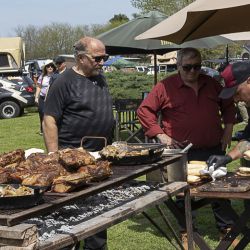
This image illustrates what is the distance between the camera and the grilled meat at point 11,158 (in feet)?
9.16

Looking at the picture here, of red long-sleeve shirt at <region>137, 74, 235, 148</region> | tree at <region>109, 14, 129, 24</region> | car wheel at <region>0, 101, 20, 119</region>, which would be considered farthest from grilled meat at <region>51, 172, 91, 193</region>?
tree at <region>109, 14, 129, 24</region>

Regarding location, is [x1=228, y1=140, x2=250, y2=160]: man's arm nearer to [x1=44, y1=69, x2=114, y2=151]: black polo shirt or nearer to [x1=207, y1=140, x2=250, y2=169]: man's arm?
[x1=207, y1=140, x2=250, y2=169]: man's arm

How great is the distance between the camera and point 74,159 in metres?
2.68

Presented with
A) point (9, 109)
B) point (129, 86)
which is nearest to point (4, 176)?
point (9, 109)

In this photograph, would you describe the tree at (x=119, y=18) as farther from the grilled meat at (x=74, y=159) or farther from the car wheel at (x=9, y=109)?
the grilled meat at (x=74, y=159)

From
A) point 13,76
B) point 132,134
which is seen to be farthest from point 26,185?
point 13,76

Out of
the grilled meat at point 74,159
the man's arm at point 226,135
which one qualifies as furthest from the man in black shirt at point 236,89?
the grilled meat at point 74,159

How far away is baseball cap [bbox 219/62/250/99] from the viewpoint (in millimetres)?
3695

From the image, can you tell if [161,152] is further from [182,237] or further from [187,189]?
[182,237]

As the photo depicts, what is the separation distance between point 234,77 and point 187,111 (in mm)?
959

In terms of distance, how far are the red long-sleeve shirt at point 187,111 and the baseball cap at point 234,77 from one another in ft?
2.91

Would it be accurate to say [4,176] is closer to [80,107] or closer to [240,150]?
[80,107]

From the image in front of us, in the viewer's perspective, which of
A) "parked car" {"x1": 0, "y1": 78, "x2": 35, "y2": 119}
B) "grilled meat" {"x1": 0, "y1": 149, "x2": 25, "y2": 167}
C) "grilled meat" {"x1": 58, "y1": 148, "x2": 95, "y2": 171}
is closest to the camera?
"grilled meat" {"x1": 58, "y1": 148, "x2": 95, "y2": 171}

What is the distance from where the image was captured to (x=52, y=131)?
13.0 feet
